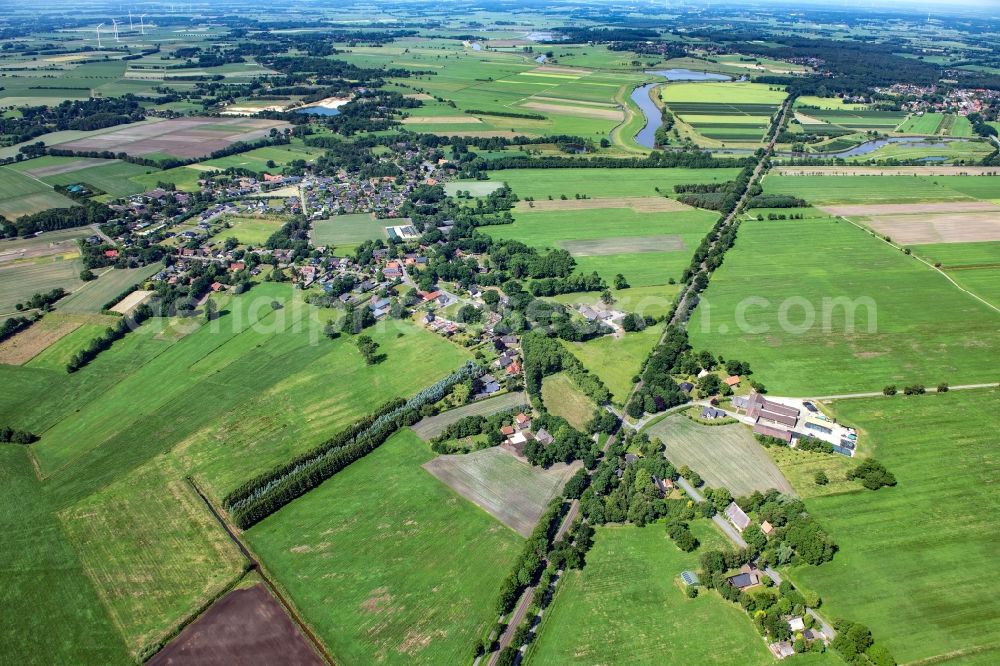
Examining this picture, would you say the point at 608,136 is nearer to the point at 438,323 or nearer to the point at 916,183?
the point at 916,183

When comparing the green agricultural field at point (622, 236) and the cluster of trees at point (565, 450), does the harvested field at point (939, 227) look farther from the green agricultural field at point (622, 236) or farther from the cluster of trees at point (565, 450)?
the cluster of trees at point (565, 450)

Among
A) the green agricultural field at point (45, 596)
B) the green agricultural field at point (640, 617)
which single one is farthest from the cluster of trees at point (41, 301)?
the green agricultural field at point (640, 617)

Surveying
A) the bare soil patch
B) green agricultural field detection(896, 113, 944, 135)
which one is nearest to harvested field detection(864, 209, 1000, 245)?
green agricultural field detection(896, 113, 944, 135)

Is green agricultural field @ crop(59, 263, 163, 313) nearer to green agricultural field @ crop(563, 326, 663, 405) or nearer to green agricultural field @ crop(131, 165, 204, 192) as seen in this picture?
green agricultural field @ crop(131, 165, 204, 192)

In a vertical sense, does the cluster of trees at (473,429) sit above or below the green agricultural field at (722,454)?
below

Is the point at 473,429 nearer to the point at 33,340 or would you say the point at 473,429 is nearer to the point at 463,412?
the point at 463,412

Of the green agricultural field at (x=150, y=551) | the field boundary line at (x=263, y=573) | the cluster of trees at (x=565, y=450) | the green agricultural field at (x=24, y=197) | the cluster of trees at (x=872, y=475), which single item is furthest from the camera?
the green agricultural field at (x=24, y=197)

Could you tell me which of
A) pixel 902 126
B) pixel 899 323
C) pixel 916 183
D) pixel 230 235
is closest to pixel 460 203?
pixel 230 235
